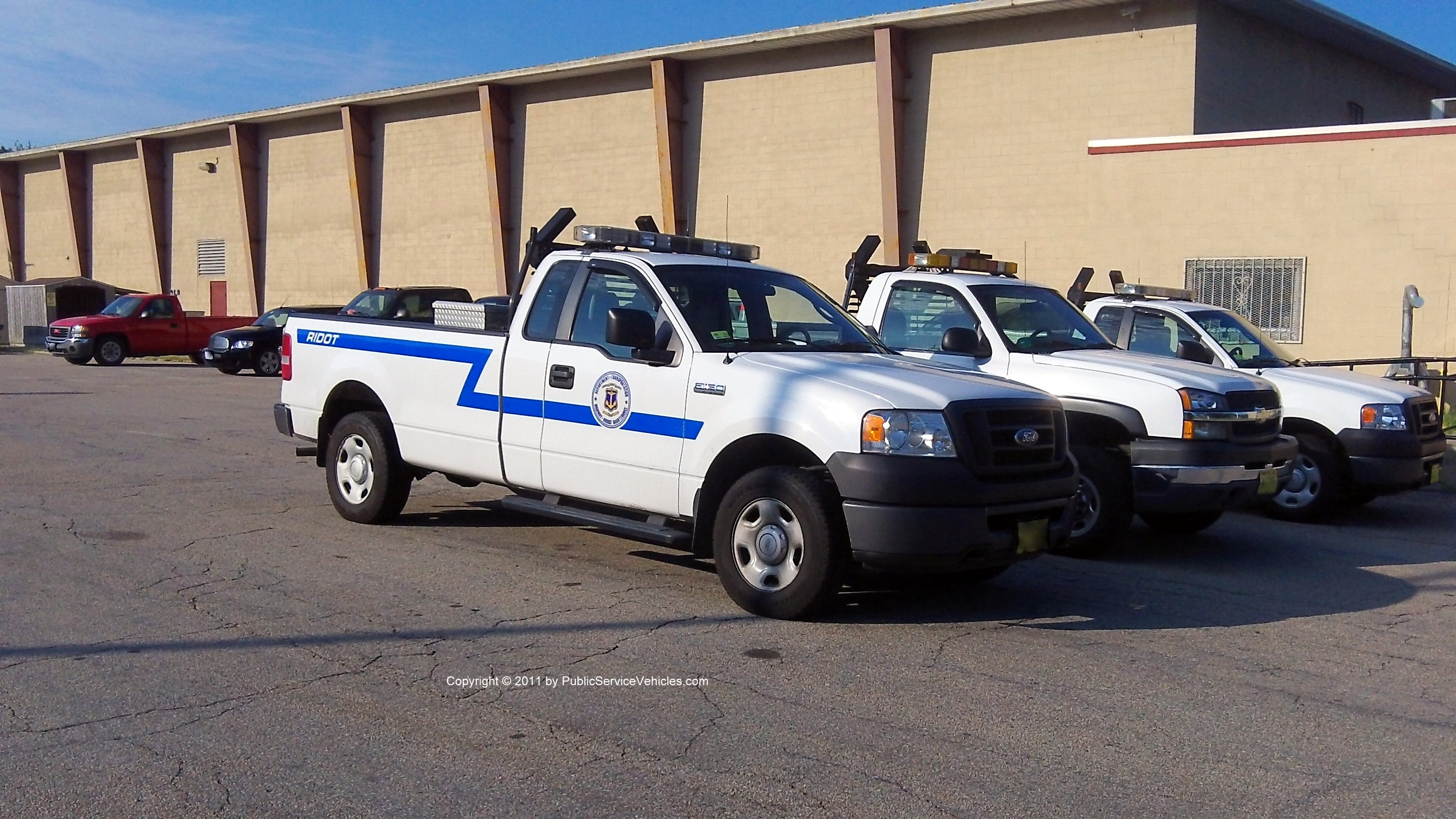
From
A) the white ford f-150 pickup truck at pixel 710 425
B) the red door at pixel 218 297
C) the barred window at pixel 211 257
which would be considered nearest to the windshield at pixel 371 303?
the white ford f-150 pickup truck at pixel 710 425

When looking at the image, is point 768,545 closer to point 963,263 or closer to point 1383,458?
point 963,263

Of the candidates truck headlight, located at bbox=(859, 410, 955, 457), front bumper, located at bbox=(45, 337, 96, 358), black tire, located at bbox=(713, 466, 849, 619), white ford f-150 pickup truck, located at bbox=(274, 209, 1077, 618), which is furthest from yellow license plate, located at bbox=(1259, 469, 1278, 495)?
front bumper, located at bbox=(45, 337, 96, 358)

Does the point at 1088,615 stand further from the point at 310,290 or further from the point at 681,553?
the point at 310,290

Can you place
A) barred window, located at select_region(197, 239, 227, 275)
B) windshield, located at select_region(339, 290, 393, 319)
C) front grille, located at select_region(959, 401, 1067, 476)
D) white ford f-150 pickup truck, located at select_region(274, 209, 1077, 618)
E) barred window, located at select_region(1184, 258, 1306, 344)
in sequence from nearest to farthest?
white ford f-150 pickup truck, located at select_region(274, 209, 1077, 618) < front grille, located at select_region(959, 401, 1067, 476) < barred window, located at select_region(1184, 258, 1306, 344) < windshield, located at select_region(339, 290, 393, 319) < barred window, located at select_region(197, 239, 227, 275)

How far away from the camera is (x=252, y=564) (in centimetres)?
805

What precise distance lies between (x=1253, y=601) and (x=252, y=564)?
6103 mm

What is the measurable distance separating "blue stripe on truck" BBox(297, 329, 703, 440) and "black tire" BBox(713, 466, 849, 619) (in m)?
0.57

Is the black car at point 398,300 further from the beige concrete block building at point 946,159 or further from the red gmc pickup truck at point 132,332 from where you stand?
the red gmc pickup truck at point 132,332

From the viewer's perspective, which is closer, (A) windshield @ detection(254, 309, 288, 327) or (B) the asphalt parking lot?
(B) the asphalt parking lot

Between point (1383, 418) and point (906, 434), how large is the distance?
6.19m

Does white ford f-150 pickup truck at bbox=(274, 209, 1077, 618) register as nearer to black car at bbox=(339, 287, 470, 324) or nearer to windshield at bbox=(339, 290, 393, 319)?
black car at bbox=(339, 287, 470, 324)

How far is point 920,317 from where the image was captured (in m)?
10.2

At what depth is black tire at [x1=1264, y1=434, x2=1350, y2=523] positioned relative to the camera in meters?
10.9

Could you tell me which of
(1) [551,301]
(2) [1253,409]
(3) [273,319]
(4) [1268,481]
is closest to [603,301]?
(1) [551,301]
